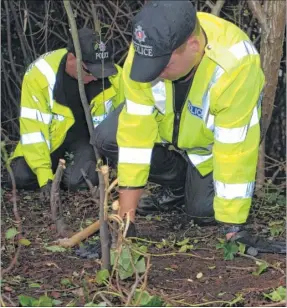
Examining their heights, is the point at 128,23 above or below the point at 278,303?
above

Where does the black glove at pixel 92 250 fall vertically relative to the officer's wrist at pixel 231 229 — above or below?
below

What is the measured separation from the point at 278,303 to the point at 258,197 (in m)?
1.94

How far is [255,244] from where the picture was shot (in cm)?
367

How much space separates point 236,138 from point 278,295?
0.79 meters

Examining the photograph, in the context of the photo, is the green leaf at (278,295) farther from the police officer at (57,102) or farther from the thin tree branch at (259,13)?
the police officer at (57,102)

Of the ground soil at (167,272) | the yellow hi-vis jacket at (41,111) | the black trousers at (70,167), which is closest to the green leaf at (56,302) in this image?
A: the ground soil at (167,272)

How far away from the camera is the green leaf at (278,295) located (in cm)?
304

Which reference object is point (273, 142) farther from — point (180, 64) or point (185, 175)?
point (180, 64)

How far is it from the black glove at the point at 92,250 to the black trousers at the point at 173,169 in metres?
0.75

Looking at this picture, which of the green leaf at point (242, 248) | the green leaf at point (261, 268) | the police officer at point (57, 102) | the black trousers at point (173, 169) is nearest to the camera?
the green leaf at point (261, 268)

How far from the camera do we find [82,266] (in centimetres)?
351

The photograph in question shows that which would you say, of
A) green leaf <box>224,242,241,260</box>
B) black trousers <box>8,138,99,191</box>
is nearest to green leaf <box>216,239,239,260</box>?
green leaf <box>224,242,241,260</box>

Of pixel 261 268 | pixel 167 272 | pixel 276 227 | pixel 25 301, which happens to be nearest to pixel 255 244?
pixel 261 268

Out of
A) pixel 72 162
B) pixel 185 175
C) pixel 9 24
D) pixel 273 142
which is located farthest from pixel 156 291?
pixel 9 24
